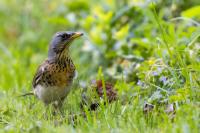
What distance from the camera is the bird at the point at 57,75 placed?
6.37 metres

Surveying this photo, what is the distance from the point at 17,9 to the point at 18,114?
5.67 meters

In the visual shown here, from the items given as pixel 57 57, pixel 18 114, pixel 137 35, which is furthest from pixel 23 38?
pixel 18 114

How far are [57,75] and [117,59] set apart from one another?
1.70 metres

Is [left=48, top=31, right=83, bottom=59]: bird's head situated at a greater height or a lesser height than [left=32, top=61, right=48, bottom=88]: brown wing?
greater

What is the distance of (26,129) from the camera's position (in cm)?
508

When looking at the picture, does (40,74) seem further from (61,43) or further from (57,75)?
(61,43)

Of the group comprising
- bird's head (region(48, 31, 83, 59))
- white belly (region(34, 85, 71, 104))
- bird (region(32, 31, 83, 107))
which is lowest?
white belly (region(34, 85, 71, 104))

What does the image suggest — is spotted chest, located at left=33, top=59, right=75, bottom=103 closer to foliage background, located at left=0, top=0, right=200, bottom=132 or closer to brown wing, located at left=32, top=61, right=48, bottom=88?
brown wing, located at left=32, top=61, right=48, bottom=88

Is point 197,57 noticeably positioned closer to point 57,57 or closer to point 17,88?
point 57,57

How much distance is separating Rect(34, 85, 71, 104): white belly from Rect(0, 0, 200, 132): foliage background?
108 mm

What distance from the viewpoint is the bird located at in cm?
637

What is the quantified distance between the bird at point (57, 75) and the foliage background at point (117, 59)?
129 mm

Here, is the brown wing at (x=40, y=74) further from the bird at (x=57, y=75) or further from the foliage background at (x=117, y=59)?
the foliage background at (x=117, y=59)

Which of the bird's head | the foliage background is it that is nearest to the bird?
the bird's head
